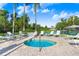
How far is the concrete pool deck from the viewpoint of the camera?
4316mm

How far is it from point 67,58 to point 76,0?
1290mm

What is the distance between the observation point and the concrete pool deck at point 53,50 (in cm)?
432

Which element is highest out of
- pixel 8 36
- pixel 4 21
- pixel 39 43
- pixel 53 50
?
pixel 4 21

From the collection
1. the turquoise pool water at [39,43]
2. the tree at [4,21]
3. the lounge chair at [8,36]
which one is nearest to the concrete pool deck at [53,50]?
the turquoise pool water at [39,43]

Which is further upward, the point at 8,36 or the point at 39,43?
the point at 8,36

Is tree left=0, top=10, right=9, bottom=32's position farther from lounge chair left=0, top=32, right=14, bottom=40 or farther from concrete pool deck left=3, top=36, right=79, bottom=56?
concrete pool deck left=3, top=36, right=79, bottom=56

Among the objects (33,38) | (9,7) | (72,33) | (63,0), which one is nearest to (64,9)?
(63,0)

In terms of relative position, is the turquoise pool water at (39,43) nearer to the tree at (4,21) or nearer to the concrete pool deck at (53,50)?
the concrete pool deck at (53,50)

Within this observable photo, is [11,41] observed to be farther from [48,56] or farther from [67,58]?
[67,58]

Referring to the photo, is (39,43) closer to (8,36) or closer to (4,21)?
(8,36)

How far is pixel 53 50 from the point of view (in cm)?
438

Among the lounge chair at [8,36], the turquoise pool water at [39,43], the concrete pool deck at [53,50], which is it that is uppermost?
the lounge chair at [8,36]

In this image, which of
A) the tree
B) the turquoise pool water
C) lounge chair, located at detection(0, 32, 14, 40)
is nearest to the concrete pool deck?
the turquoise pool water

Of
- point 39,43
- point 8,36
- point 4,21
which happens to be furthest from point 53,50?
point 4,21
